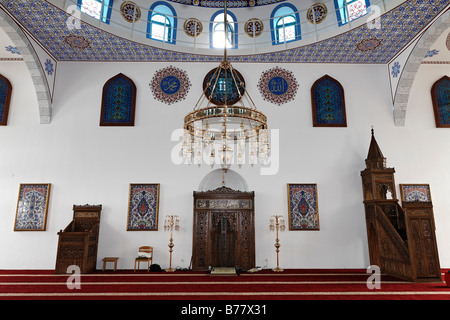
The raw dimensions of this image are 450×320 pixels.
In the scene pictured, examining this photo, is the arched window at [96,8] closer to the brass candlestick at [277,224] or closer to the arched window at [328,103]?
the arched window at [328,103]

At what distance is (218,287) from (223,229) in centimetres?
220

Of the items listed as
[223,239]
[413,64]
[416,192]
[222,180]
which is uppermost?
[413,64]

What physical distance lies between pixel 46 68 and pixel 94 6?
5.45 ft

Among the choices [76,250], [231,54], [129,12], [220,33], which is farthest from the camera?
[220,33]

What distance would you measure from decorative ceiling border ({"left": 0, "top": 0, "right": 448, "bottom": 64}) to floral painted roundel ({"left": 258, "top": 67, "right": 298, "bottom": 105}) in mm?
286

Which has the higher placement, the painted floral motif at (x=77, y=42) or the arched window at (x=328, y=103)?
the painted floral motif at (x=77, y=42)

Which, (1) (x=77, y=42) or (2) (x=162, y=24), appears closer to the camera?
(1) (x=77, y=42)

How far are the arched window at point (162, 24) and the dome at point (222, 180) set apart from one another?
10.5ft

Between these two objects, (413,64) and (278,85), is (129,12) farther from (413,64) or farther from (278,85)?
(413,64)

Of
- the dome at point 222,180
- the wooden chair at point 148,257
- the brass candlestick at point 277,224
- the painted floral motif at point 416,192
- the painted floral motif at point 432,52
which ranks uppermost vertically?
the painted floral motif at point 432,52

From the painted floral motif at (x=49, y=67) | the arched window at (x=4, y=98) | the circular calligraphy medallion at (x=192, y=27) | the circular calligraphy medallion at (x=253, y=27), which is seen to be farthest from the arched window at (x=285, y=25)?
the arched window at (x=4, y=98)

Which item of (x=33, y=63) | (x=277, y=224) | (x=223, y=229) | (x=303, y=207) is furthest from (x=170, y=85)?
(x=303, y=207)

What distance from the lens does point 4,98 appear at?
6820mm

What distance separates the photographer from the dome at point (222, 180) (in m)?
6.86
